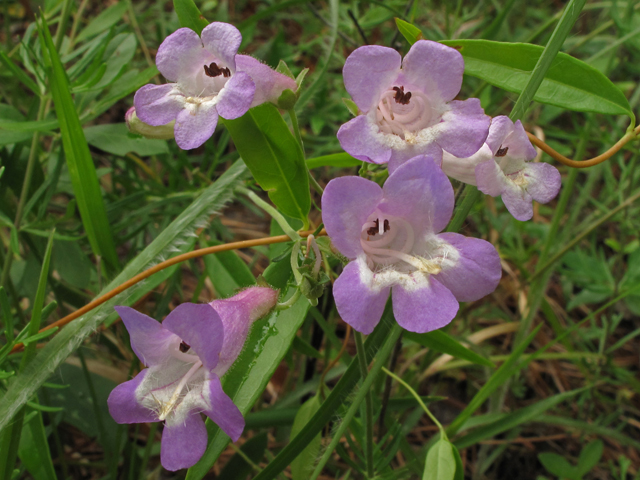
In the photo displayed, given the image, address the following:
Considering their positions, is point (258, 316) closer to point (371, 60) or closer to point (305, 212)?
point (305, 212)

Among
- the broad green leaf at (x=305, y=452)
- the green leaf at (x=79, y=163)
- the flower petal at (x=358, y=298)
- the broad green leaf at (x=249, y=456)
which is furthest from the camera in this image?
the broad green leaf at (x=249, y=456)

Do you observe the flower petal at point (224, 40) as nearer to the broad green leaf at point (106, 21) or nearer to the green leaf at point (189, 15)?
the green leaf at point (189, 15)

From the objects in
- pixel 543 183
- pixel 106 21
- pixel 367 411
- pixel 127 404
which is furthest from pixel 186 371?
pixel 106 21

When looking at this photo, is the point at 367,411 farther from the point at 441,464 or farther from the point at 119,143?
the point at 119,143

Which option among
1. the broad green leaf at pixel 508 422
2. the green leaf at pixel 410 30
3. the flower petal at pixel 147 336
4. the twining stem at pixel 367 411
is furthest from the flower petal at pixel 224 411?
the broad green leaf at pixel 508 422

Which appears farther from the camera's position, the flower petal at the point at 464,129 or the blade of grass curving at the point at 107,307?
the blade of grass curving at the point at 107,307

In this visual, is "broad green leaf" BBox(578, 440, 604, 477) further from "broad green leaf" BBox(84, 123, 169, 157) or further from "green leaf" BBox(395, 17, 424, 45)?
"broad green leaf" BBox(84, 123, 169, 157)

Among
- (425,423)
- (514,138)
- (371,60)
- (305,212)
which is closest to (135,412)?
(305,212)
